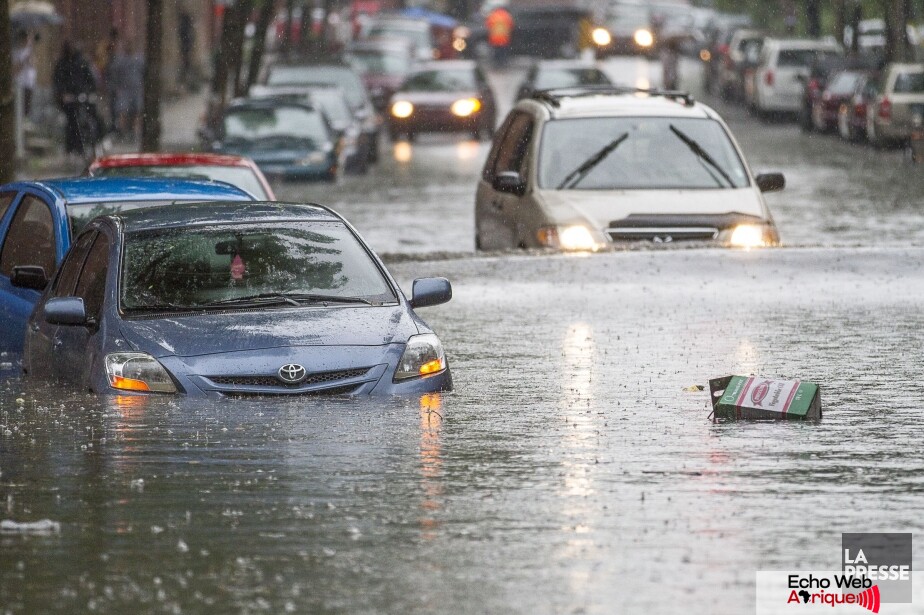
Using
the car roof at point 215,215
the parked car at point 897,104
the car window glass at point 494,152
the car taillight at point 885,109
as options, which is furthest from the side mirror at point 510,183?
the car taillight at point 885,109

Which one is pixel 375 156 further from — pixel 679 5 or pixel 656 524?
pixel 679 5

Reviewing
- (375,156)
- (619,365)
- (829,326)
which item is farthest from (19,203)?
(375,156)

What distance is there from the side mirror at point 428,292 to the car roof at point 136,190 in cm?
260

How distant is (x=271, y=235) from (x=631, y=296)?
461 cm

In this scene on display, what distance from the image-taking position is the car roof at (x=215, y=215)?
11.5 metres

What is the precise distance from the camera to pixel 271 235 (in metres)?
11.4

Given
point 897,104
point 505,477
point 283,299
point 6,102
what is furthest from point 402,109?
point 505,477

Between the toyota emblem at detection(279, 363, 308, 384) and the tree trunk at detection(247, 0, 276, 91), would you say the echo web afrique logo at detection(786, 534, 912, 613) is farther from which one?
the tree trunk at detection(247, 0, 276, 91)

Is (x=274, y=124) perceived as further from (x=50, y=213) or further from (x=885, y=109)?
(x=50, y=213)

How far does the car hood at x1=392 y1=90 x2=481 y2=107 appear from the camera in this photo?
1732 inches

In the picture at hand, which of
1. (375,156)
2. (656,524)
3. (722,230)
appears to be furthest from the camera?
(375,156)

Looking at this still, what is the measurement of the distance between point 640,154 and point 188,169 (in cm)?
367

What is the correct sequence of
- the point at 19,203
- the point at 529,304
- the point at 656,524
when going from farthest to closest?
1. the point at 529,304
2. the point at 19,203
3. the point at 656,524

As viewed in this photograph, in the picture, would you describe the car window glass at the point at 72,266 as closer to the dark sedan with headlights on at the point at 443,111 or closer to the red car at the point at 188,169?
the red car at the point at 188,169
